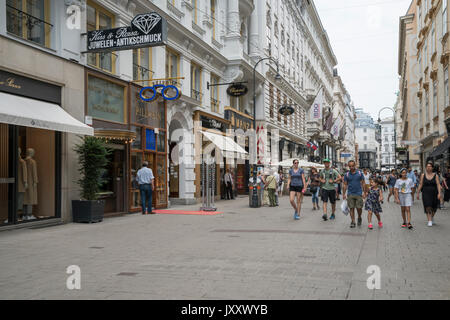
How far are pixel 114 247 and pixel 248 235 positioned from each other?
302 centimetres

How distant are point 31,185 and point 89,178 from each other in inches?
59.6

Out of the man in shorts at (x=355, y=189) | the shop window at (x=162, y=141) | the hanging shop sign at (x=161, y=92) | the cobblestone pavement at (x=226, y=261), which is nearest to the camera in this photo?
the cobblestone pavement at (x=226, y=261)

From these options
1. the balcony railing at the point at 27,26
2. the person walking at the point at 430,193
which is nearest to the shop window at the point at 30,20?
the balcony railing at the point at 27,26

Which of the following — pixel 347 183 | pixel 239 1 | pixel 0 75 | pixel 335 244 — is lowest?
pixel 335 244

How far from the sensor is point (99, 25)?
48.2 ft

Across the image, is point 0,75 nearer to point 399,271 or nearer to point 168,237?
point 168,237

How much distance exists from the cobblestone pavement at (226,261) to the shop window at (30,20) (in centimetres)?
506

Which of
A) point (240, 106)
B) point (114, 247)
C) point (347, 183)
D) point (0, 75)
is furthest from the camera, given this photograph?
point (240, 106)

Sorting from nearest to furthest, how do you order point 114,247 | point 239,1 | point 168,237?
1. point 114,247
2. point 168,237
3. point 239,1

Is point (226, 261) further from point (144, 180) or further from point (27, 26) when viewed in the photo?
point (144, 180)

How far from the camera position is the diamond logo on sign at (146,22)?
1286 centimetres

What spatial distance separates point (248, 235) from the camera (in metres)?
10.0

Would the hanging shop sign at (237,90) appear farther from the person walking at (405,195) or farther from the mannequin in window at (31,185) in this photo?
the mannequin in window at (31,185)
